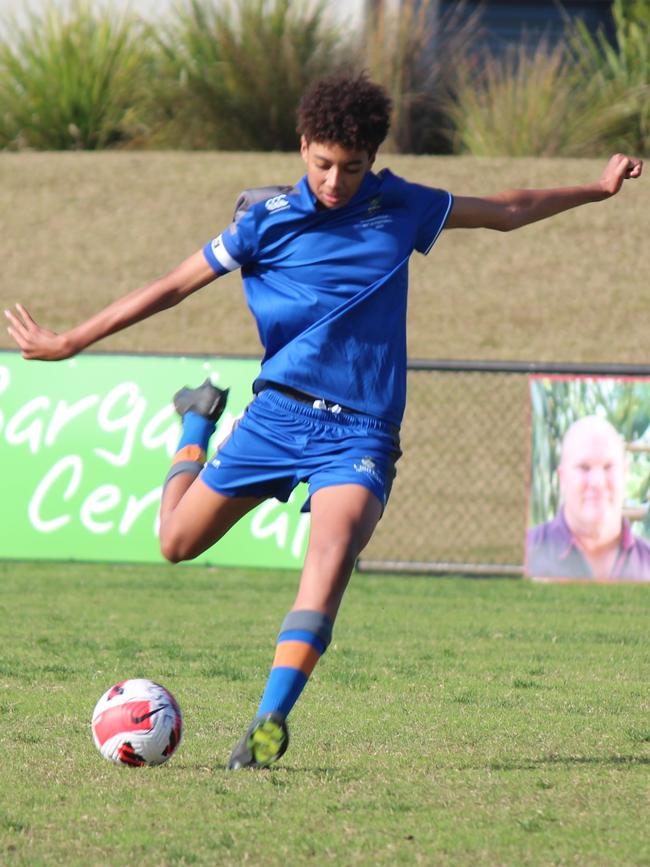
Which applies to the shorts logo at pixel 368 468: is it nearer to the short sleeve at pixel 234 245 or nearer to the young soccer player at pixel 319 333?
the young soccer player at pixel 319 333

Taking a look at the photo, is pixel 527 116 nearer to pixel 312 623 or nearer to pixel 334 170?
pixel 334 170

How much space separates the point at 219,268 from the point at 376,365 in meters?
0.63

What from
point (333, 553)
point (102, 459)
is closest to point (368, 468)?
point (333, 553)

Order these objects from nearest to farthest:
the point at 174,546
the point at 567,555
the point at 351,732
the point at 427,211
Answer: the point at 427,211 < the point at 174,546 < the point at 351,732 < the point at 567,555

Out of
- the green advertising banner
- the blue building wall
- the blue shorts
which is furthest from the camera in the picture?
the blue building wall

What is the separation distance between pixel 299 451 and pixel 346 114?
1.15 m

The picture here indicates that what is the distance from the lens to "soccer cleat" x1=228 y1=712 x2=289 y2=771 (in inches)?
197

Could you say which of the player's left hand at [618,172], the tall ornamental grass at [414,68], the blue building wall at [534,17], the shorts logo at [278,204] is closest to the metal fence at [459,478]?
the tall ornamental grass at [414,68]

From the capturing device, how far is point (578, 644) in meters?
8.76

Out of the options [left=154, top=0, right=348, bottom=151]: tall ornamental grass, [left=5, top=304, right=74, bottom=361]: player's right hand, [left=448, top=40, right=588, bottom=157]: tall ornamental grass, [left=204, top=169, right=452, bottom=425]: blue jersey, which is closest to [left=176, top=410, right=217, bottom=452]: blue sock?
[left=204, top=169, right=452, bottom=425]: blue jersey

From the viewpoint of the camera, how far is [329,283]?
210 inches

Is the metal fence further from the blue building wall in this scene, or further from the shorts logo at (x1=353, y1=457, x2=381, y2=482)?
the blue building wall

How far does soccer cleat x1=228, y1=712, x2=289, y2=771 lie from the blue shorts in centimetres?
81

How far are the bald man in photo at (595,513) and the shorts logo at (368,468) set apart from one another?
6.24 meters
